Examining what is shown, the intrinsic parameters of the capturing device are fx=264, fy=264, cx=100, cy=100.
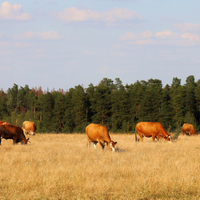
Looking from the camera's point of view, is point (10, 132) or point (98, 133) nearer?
point (98, 133)

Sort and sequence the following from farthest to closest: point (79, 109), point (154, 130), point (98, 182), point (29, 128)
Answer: point (79, 109), point (29, 128), point (154, 130), point (98, 182)

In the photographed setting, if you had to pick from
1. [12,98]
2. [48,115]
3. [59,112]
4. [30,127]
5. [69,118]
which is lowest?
[69,118]

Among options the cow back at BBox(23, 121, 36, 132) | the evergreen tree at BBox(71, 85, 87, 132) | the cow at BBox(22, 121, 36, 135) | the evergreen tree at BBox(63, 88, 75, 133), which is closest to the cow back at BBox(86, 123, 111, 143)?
the cow at BBox(22, 121, 36, 135)

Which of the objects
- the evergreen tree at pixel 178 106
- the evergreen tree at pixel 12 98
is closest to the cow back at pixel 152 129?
the evergreen tree at pixel 178 106

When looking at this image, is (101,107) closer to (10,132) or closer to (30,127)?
(30,127)

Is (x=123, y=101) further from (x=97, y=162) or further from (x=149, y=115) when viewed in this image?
(x=97, y=162)

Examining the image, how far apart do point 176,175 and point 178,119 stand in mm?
42691

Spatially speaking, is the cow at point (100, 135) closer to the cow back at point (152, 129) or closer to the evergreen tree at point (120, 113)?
the cow back at point (152, 129)

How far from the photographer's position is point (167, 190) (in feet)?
24.7

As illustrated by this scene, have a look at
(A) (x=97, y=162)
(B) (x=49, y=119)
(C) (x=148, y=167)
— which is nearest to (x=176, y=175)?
(C) (x=148, y=167)

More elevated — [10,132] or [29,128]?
[10,132]

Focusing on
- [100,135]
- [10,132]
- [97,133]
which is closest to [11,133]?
[10,132]

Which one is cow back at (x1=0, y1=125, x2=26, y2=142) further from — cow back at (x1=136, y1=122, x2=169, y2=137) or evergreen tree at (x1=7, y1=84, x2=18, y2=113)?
evergreen tree at (x1=7, y1=84, x2=18, y2=113)

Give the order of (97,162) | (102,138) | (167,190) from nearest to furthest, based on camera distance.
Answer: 1. (167,190)
2. (97,162)
3. (102,138)
